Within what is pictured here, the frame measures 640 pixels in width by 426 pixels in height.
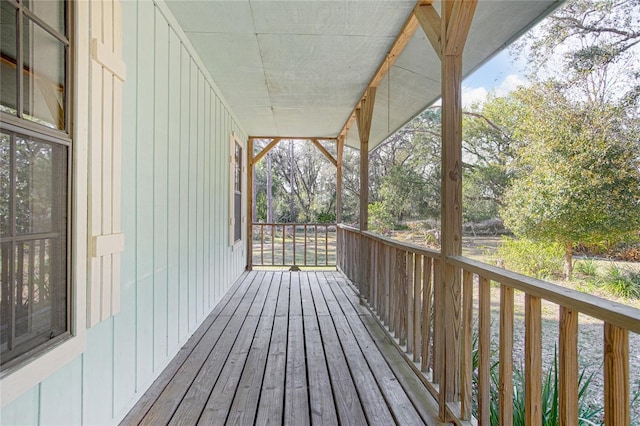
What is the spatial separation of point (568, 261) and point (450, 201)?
26.1 inches

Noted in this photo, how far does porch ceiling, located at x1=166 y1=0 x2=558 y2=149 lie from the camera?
2.26 m

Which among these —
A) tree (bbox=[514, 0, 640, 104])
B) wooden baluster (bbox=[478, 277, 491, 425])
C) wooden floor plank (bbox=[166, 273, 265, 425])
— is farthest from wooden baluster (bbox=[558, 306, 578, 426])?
wooden floor plank (bbox=[166, 273, 265, 425])

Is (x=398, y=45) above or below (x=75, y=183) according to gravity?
above

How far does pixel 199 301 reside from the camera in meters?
3.28

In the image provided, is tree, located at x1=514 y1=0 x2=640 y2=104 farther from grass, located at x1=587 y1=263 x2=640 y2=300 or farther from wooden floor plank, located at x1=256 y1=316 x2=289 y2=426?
wooden floor plank, located at x1=256 y1=316 x2=289 y2=426

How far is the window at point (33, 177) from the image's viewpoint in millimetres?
1104

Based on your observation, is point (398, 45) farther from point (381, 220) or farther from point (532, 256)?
point (381, 220)

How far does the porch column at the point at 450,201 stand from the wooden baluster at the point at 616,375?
0.88 meters

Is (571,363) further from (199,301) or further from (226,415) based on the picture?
(199,301)

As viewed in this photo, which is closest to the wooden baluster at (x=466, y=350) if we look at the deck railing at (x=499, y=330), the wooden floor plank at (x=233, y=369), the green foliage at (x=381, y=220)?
the deck railing at (x=499, y=330)

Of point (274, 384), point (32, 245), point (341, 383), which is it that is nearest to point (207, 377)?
point (274, 384)

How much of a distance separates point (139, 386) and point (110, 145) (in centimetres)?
140

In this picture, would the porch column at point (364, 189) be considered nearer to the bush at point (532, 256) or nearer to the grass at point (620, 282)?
the bush at point (532, 256)

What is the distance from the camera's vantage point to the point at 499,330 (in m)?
1.46
